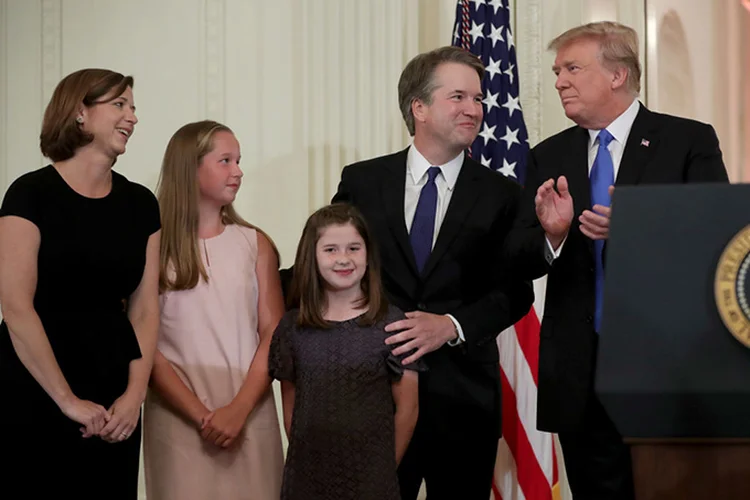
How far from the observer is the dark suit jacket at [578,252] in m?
3.09

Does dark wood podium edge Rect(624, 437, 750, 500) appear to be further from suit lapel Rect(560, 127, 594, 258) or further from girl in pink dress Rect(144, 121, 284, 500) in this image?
girl in pink dress Rect(144, 121, 284, 500)

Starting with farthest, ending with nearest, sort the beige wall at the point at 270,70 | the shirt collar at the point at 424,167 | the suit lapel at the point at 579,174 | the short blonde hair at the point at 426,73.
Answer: the beige wall at the point at 270,70, the short blonde hair at the point at 426,73, the shirt collar at the point at 424,167, the suit lapel at the point at 579,174

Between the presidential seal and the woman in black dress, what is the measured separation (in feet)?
7.05

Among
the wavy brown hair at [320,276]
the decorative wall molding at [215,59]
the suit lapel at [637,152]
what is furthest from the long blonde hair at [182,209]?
the decorative wall molding at [215,59]

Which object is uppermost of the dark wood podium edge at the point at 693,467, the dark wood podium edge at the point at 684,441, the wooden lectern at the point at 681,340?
the wooden lectern at the point at 681,340

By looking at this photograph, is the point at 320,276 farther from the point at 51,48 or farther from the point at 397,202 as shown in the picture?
the point at 51,48

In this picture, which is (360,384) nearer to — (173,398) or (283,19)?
(173,398)

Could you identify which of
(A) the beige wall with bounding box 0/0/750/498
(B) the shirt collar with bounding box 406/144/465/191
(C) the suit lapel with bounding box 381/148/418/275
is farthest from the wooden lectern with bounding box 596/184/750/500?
(A) the beige wall with bounding box 0/0/750/498

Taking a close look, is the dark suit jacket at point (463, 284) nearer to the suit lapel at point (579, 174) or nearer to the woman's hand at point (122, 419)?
the suit lapel at point (579, 174)

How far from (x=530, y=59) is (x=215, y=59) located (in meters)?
1.76

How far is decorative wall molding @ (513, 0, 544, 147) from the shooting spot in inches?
230

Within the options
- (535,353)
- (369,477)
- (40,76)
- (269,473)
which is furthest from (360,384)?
(40,76)

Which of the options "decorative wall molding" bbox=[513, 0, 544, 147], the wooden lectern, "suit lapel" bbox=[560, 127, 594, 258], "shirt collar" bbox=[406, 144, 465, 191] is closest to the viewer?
the wooden lectern

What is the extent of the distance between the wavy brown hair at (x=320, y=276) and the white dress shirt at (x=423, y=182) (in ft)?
0.76
